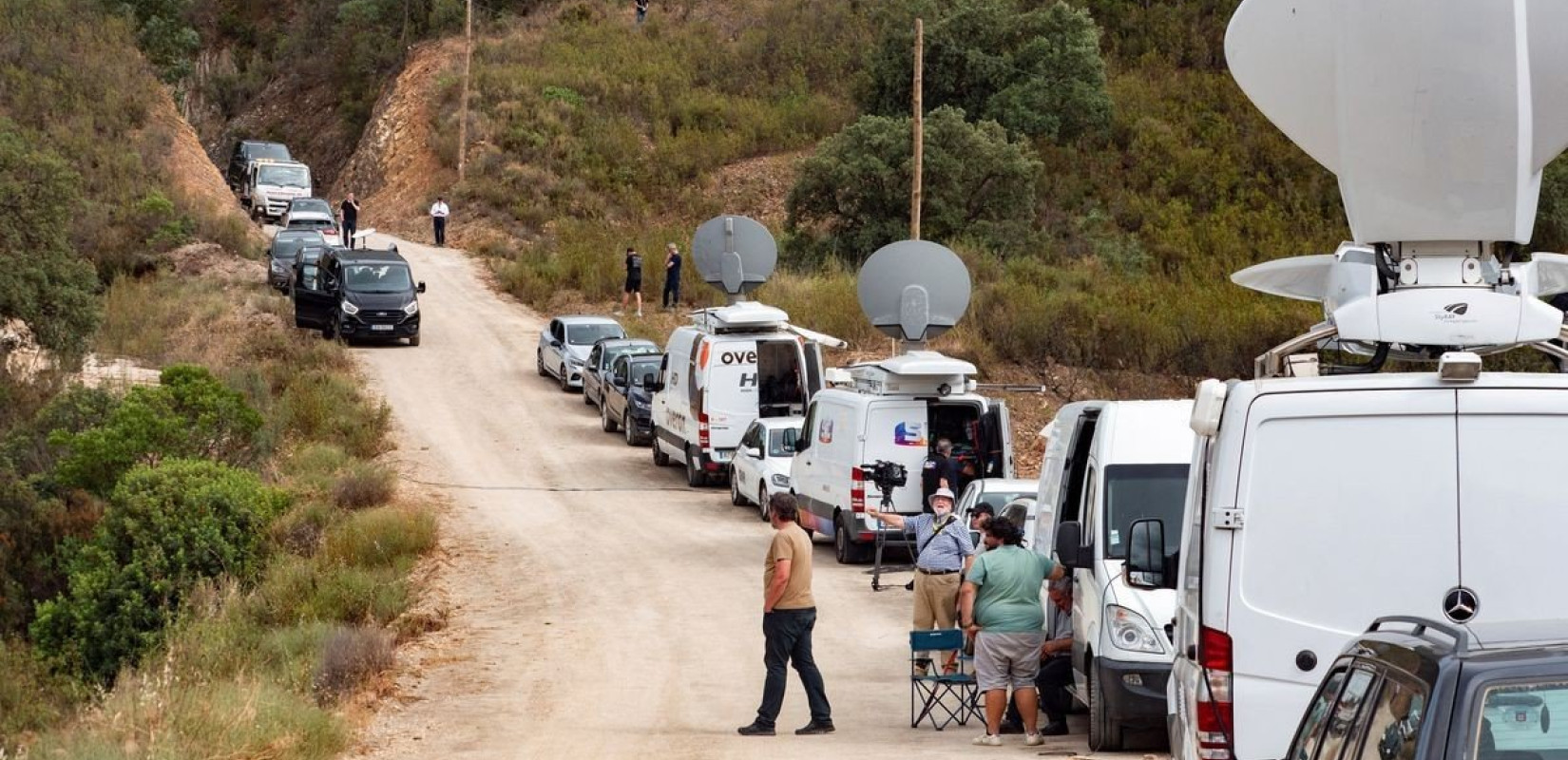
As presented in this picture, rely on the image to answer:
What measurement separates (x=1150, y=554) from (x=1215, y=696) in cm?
199

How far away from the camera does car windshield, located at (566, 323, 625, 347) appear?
125ft

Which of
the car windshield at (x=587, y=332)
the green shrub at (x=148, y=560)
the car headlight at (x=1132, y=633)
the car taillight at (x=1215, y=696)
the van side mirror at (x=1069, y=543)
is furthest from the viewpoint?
the car windshield at (x=587, y=332)

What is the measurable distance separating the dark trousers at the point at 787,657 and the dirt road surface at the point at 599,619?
31cm

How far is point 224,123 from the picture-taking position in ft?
279

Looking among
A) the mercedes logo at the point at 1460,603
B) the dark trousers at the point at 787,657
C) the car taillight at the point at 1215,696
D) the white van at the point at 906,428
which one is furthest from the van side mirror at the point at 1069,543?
the white van at the point at 906,428

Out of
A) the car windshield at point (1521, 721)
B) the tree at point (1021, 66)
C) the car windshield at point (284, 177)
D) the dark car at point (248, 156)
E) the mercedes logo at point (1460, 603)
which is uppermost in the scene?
the tree at point (1021, 66)

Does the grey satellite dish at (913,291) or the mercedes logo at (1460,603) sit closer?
the mercedes logo at (1460,603)

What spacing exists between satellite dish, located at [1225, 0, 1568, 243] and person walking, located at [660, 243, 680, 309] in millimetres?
35378

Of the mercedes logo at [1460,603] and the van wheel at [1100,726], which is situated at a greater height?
the mercedes logo at [1460,603]

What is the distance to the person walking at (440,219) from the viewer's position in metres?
58.2

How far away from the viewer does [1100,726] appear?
11555 millimetres

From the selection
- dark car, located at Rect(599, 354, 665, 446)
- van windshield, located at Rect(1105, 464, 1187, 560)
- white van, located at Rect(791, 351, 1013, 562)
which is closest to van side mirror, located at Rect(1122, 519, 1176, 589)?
van windshield, located at Rect(1105, 464, 1187, 560)

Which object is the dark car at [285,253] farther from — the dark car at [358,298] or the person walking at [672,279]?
the person walking at [672,279]

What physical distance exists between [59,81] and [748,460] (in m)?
42.1
